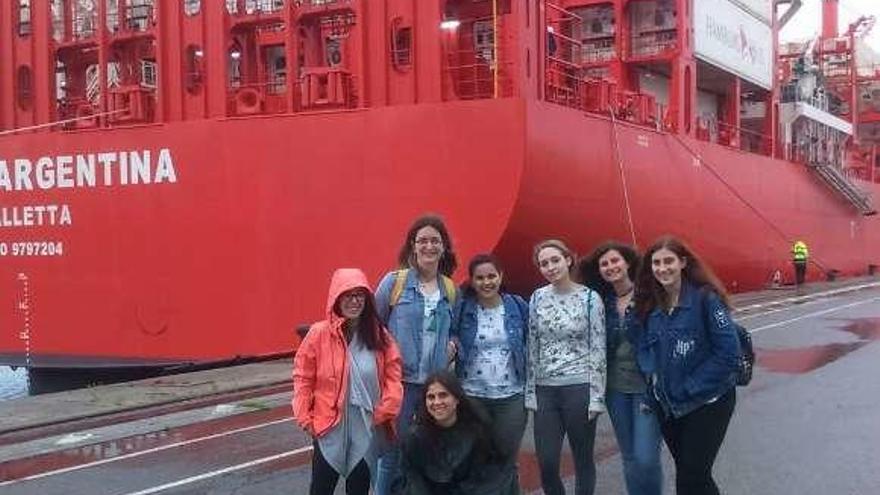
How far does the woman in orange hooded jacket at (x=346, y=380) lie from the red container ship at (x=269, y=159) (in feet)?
27.4

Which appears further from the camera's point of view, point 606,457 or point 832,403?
point 832,403

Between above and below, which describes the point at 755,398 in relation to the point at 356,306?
below

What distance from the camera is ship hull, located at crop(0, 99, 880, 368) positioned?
12.7m

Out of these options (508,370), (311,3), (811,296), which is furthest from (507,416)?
(811,296)

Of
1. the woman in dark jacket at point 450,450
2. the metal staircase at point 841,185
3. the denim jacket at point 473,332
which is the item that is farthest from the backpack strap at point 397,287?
the metal staircase at point 841,185

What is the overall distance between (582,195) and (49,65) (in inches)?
355

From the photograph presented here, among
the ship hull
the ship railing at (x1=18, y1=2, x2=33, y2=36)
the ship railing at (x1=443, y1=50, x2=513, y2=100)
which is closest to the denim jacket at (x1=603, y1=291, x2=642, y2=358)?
the ship hull

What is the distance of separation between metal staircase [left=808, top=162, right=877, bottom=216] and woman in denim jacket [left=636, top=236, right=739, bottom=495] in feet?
83.2

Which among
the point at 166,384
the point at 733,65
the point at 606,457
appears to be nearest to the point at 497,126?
the point at 166,384

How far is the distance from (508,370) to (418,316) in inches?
18.6

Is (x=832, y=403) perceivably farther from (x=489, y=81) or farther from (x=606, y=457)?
(x=489, y=81)

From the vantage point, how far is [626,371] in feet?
14.8

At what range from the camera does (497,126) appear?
40.9ft

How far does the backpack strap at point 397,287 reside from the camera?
14.7 feet
